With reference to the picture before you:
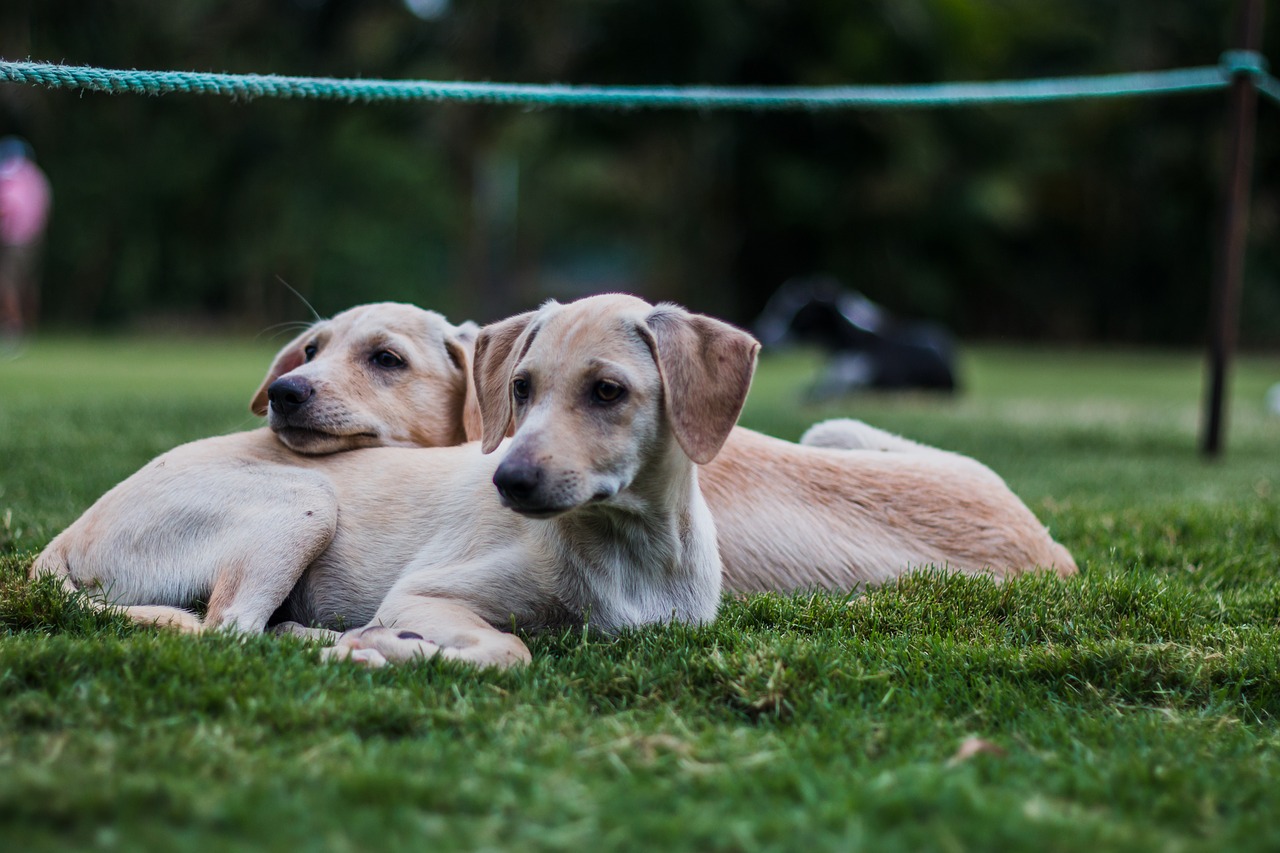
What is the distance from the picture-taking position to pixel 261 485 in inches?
152

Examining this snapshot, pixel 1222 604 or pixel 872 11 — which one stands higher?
pixel 872 11

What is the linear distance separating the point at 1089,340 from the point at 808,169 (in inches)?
401

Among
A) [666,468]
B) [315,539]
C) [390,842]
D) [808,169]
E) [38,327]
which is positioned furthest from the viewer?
[38,327]

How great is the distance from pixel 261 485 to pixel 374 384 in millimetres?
713

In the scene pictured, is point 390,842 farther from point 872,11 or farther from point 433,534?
point 872,11

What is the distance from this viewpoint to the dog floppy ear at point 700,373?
11.2ft

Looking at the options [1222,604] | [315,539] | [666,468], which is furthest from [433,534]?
[1222,604]

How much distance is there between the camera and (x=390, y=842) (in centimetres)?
204

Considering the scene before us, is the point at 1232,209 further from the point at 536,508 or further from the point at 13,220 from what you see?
the point at 13,220

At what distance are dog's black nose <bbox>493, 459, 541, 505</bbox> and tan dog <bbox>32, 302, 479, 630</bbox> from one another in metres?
0.95

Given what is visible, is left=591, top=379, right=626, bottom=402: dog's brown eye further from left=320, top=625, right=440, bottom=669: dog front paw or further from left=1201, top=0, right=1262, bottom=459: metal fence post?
left=1201, top=0, right=1262, bottom=459: metal fence post

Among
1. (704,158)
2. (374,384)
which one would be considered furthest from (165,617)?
(704,158)

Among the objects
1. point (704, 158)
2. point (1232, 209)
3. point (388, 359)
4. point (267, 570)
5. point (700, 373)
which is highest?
point (704, 158)

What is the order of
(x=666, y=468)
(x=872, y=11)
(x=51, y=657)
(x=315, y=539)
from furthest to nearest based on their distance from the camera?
(x=872, y=11), (x=315, y=539), (x=666, y=468), (x=51, y=657)
